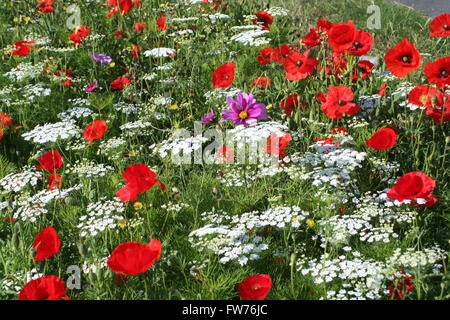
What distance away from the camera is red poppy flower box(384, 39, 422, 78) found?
8.68ft

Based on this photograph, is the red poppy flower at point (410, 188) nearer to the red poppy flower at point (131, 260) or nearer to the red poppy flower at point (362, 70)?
the red poppy flower at point (131, 260)

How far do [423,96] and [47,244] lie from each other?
178cm

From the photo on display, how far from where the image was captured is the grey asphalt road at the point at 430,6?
7207 mm

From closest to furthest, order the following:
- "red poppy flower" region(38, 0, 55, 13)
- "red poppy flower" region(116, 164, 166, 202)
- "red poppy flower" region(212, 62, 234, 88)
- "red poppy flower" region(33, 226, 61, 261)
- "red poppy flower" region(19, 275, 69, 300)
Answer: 1. "red poppy flower" region(19, 275, 69, 300)
2. "red poppy flower" region(33, 226, 61, 261)
3. "red poppy flower" region(116, 164, 166, 202)
4. "red poppy flower" region(212, 62, 234, 88)
5. "red poppy flower" region(38, 0, 55, 13)

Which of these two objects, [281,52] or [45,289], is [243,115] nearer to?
[281,52]

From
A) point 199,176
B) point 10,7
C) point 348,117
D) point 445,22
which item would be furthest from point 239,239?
point 10,7

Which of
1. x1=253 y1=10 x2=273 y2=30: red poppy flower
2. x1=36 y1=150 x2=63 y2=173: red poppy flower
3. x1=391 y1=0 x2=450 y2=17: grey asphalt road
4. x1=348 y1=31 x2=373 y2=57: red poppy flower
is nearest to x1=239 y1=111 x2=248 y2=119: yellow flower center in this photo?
x1=348 y1=31 x2=373 y2=57: red poppy flower

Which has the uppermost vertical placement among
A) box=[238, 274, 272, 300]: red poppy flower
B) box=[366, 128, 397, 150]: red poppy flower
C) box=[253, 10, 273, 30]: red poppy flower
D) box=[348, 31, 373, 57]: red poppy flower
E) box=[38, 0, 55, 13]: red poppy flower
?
box=[348, 31, 373, 57]: red poppy flower

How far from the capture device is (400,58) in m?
2.71

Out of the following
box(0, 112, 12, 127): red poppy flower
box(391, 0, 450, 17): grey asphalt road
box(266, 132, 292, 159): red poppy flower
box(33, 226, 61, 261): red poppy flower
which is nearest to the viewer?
box(33, 226, 61, 261): red poppy flower

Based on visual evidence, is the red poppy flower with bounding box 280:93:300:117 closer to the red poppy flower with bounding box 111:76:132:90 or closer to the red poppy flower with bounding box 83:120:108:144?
the red poppy flower with bounding box 83:120:108:144

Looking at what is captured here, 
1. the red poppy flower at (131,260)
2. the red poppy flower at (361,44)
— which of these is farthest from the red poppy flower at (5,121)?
the red poppy flower at (361,44)

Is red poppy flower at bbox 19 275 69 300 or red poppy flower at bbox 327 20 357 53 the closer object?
red poppy flower at bbox 19 275 69 300

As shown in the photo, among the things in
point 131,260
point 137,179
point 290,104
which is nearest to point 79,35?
point 290,104
